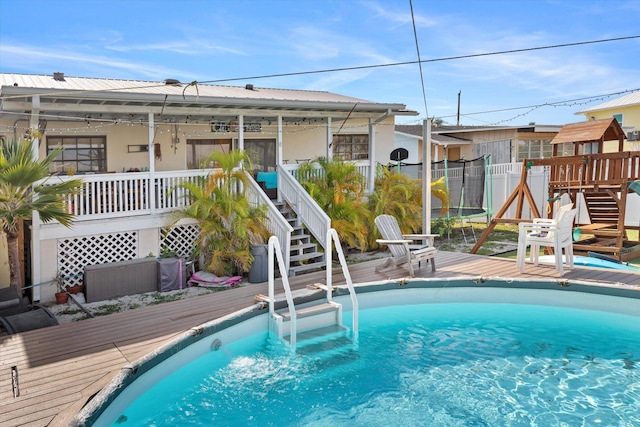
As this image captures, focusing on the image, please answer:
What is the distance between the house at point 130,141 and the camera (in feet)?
33.4

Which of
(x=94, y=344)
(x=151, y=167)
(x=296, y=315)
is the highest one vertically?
(x=151, y=167)

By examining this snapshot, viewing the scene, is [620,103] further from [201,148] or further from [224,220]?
[224,220]

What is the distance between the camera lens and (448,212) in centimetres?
1574

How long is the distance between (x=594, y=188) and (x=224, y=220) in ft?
28.9

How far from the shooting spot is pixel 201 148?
15359 millimetres

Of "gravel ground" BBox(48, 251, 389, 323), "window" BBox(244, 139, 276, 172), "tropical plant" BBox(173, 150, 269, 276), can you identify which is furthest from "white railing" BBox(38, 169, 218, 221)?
"window" BBox(244, 139, 276, 172)

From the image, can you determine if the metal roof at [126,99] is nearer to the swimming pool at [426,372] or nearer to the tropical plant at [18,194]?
the tropical plant at [18,194]

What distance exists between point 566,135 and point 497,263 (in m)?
4.74

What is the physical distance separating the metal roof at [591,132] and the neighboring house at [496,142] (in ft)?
39.3

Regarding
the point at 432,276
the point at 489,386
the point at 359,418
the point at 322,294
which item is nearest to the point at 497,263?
the point at 432,276

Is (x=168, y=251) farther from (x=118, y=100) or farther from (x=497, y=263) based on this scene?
(x=497, y=263)

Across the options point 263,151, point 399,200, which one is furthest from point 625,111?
point 263,151

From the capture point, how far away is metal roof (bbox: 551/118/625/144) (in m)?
12.7

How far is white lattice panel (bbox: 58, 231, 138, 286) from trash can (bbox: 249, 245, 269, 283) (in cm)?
267
